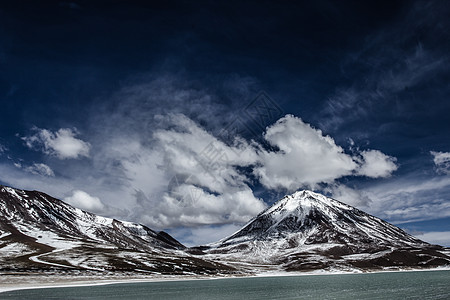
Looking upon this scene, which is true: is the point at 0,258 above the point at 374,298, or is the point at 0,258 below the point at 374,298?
above

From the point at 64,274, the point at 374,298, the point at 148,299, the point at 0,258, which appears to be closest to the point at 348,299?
the point at 374,298

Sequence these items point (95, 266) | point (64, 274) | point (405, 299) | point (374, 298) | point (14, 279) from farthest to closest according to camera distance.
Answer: point (95, 266) < point (64, 274) < point (14, 279) < point (374, 298) < point (405, 299)

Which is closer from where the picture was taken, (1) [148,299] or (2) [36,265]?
(1) [148,299]

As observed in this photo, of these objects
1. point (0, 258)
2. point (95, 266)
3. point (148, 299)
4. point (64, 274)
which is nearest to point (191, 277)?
point (95, 266)

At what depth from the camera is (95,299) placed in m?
77.9

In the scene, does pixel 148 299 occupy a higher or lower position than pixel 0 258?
lower

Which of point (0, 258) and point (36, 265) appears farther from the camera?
point (0, 258)

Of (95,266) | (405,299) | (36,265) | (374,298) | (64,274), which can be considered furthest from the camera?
(95,266)

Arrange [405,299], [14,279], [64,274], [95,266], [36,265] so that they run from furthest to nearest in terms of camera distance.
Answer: [95,266] < [36,265] < [64,274] < [14,279] < [405,299]

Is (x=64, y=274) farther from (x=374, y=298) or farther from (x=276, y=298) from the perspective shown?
(x=374, y=298)

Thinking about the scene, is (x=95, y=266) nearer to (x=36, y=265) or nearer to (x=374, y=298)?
(x=36, y=265)

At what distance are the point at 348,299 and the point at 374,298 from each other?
22.4 ft

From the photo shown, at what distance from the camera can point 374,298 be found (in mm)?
75500

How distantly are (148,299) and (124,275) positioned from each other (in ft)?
363
